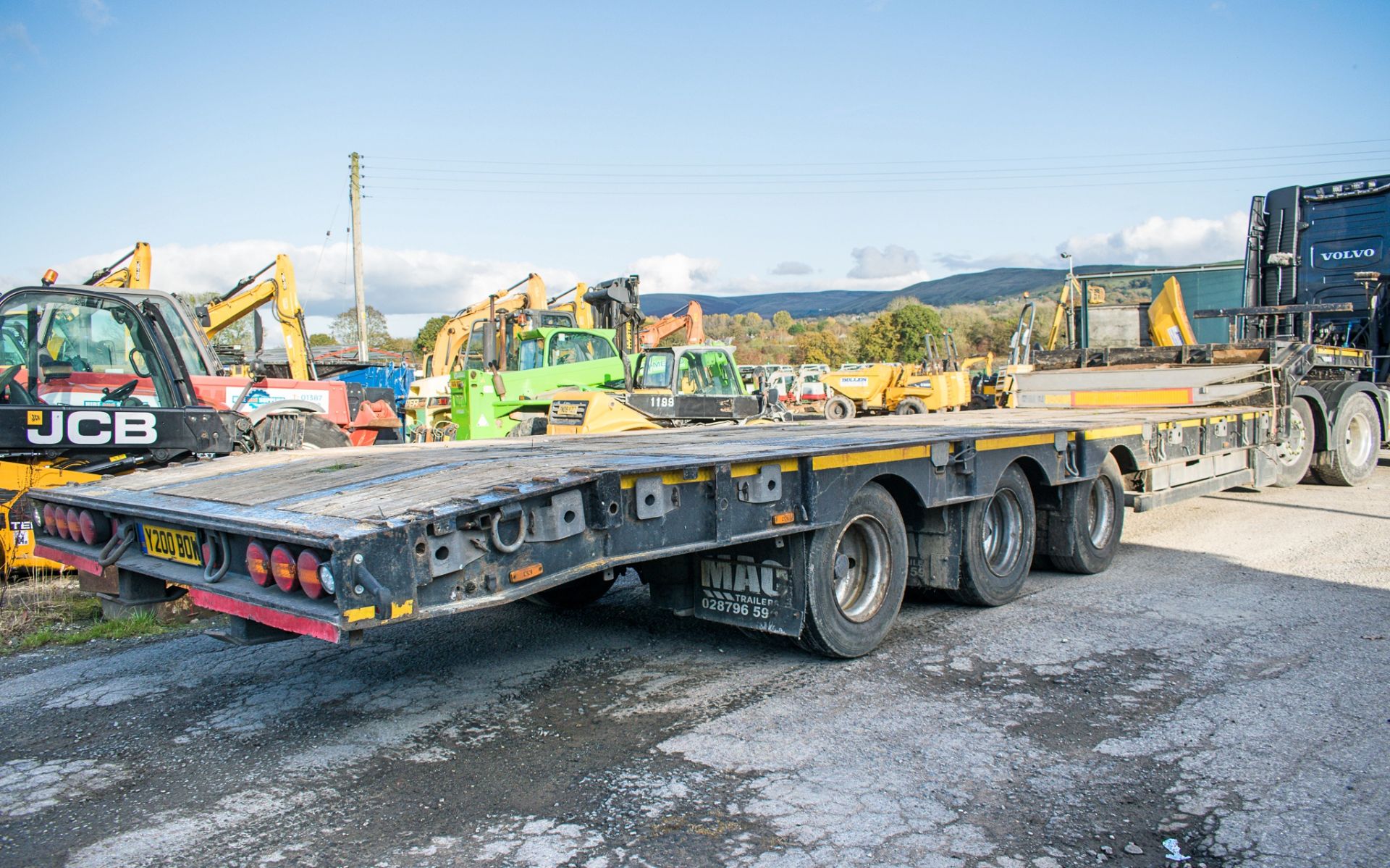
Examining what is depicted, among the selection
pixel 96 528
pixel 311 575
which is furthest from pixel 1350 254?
pixel 96 528

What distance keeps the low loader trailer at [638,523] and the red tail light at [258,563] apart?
0.04ft

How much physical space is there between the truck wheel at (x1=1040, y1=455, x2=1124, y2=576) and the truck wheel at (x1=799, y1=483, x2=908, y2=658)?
2.17 metres

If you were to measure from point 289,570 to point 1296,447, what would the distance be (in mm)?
12227

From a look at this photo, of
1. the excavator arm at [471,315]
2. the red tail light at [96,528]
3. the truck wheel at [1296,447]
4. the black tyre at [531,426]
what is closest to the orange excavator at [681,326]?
the excavator arm at [471,315]

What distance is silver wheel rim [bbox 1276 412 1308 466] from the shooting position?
11.8m

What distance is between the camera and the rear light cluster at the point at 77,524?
506 centimetres

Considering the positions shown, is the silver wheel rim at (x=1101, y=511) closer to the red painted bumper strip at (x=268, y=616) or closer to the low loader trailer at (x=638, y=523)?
the low loader trailer at (x=638, y=523)

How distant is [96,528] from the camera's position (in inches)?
199

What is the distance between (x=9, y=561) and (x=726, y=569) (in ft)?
19.5

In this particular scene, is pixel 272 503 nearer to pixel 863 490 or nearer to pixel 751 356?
pixel 863 490

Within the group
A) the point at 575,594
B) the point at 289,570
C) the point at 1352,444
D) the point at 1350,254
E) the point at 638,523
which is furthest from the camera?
the point at 1350,254

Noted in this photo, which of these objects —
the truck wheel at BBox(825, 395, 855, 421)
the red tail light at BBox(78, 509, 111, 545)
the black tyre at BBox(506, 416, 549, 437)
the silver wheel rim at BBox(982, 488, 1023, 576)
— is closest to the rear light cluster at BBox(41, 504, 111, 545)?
the red tail light at BBox(78, 509, 111, 545)

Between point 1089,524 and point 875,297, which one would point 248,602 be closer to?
point 1089,524

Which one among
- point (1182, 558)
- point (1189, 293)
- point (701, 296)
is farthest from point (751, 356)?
point (701, 296)
